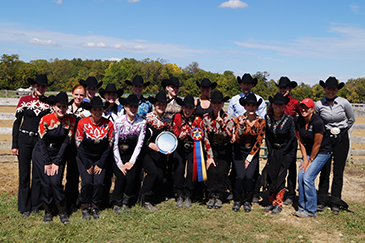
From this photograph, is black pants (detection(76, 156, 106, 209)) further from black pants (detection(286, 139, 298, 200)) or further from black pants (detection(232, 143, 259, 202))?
black pants (detection(286, 139, 298, 200))

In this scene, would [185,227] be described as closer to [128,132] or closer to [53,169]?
[128,132]

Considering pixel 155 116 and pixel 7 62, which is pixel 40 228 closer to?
pixel 155 116

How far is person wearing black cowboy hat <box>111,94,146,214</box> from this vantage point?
520 centimetres

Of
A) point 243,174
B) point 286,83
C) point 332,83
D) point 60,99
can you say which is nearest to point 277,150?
point 243,174

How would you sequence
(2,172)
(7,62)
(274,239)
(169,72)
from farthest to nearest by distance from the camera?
1. (169,72)
2. (7,62)
3. (2,172)
4. (274,239)

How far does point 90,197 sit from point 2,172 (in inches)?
149

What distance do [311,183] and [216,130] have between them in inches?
73.7

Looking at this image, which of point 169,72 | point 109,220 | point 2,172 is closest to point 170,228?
point 109,220

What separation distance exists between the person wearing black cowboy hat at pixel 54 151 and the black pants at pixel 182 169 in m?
1.90

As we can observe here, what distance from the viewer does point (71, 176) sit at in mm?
5184

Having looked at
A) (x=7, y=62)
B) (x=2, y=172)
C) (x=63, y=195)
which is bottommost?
(x=2, y=172)

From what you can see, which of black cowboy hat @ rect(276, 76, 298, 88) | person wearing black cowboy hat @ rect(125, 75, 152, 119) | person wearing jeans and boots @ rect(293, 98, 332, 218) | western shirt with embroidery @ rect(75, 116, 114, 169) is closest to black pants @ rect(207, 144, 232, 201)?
person wearing jeans and boots @ rect(293, 98, 332, 218)

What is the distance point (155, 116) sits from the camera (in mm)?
5629

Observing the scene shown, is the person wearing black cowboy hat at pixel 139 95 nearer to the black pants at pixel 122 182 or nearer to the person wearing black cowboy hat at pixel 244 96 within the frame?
the black pants at pixel 122 182
